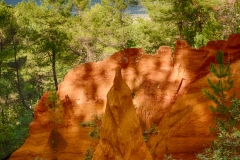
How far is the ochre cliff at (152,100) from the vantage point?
11.8 metres

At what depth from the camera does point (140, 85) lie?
49.5 ft

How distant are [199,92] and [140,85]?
12.1 ft

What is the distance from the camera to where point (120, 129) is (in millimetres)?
8258

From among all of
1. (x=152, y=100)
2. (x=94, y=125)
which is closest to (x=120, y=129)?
(x=94, y=125)

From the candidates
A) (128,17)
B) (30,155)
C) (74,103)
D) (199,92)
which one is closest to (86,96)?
(74,103)

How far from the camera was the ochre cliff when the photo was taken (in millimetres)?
11836

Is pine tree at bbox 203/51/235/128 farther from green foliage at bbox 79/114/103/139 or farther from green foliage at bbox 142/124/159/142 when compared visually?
green foliage at bbox 79/114/103/139

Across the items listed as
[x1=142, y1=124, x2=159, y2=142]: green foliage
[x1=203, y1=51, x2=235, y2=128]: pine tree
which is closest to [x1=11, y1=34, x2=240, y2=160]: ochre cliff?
[x1=142, y1=124, x2=159, y2=142]: green foliage

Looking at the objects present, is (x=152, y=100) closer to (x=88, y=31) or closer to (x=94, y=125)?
(x=94, y=125)

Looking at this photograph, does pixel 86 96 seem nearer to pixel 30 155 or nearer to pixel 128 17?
pixel 30 155

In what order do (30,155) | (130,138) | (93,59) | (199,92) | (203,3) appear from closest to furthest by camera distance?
(130,138)
(199,92)
(30,155)
(203,3)
(93,59)

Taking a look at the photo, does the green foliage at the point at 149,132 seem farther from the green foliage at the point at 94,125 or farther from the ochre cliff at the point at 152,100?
the green foliage at the point at 94,125

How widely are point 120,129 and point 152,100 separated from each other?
658 centimetres

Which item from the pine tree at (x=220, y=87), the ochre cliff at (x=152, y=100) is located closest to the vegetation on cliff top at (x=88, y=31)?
the ochre cliff at (x=152, y=100)
